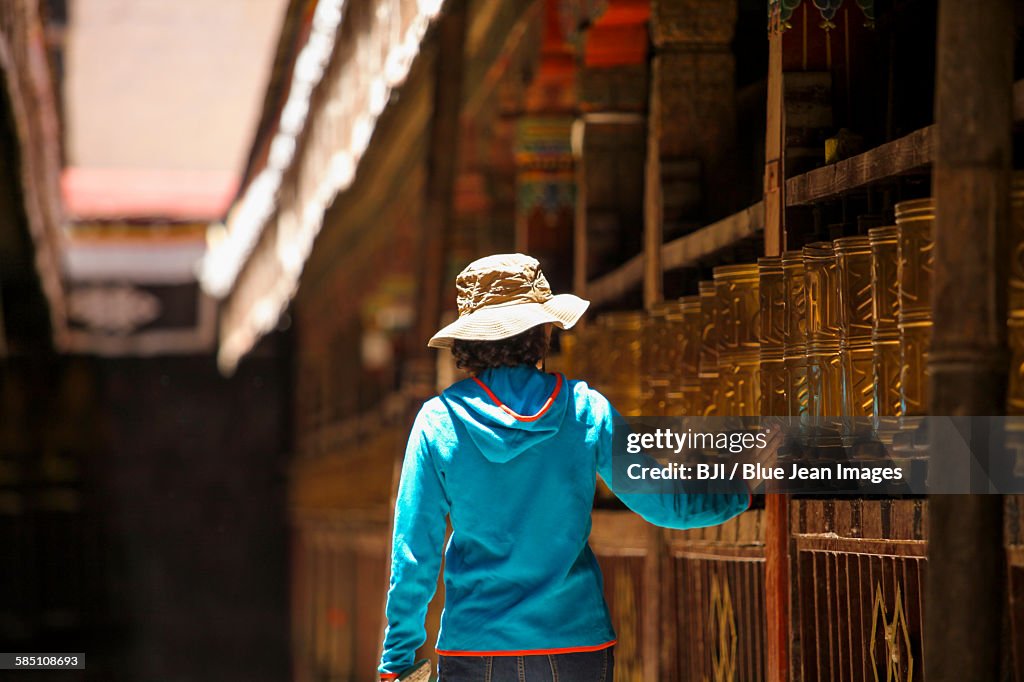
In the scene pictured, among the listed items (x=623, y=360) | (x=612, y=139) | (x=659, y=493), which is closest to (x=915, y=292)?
(x=659, y=493)

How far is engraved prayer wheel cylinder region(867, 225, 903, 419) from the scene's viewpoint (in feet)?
11.6

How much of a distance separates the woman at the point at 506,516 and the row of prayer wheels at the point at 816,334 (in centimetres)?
59

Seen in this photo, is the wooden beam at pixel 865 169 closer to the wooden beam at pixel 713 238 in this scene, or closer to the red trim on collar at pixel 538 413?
the wooden beam at pixel 713 238

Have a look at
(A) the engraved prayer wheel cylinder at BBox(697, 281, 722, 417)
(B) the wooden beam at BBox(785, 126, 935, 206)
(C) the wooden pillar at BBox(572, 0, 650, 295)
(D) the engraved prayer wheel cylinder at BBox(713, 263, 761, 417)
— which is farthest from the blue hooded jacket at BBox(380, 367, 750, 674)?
(C) the wooden pillar at BBox(572, 0, 650, 295)

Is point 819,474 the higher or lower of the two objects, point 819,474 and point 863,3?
the lower

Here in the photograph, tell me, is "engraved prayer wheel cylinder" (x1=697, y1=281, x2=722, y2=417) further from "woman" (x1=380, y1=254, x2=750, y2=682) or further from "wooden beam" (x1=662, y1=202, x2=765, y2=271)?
"woman" (x1=380, y1=254, x2=750, y2=682)

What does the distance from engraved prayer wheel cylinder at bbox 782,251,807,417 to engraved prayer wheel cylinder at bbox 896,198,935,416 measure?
0.52m

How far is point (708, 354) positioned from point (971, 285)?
195 centimetres

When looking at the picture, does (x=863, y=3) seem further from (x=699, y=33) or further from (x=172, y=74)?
(x=172, y=74)

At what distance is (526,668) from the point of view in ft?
11.0

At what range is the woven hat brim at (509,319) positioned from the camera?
3.45 meters

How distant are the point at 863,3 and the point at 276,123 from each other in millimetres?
7161

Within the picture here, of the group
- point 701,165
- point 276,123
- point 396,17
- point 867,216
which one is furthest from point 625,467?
point 276,123

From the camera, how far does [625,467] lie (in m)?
3.52
